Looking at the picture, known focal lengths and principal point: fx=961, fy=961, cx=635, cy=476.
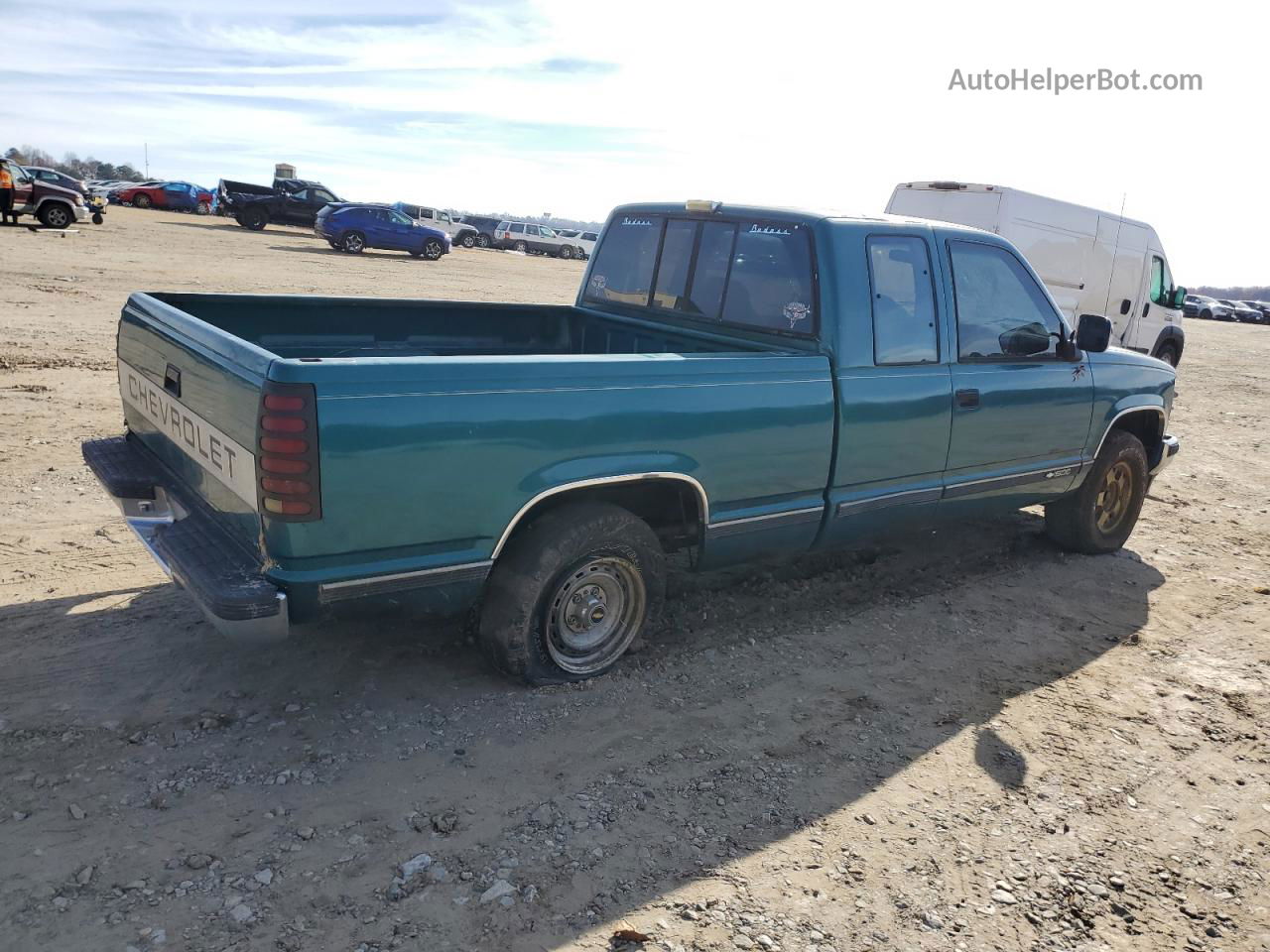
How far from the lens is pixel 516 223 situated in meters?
45.3

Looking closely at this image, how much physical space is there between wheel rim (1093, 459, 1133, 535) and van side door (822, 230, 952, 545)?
6.80 feet

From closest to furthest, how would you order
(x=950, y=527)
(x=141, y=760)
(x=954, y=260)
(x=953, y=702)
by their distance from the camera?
(x=141, y=760) < (x=953, y=702) < (x=954, y=260) < (x=950, y=527)

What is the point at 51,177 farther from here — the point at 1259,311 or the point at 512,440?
the point at 1259,311

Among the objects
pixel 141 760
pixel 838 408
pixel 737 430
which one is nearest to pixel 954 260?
pixel 838 408

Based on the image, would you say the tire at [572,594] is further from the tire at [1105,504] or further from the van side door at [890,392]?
the tire at [1105,504]

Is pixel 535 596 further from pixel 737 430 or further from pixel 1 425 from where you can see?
pixel 1 425

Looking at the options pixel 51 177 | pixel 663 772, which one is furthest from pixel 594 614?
pixel 51 177

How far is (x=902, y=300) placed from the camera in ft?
15.7

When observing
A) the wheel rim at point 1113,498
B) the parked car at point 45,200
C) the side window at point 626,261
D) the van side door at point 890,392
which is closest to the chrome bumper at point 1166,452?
the wheel rim at point 1113,498

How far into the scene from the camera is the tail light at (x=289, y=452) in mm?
3043

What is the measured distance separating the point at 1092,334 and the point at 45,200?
26.4 meters

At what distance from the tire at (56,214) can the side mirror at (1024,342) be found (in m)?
26.0

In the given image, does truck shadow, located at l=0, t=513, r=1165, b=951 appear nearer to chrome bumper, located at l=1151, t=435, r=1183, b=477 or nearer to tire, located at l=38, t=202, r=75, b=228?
chrome bumper, located at l=1151, t=435, r=1183, b=477

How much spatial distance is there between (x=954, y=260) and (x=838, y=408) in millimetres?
1261
